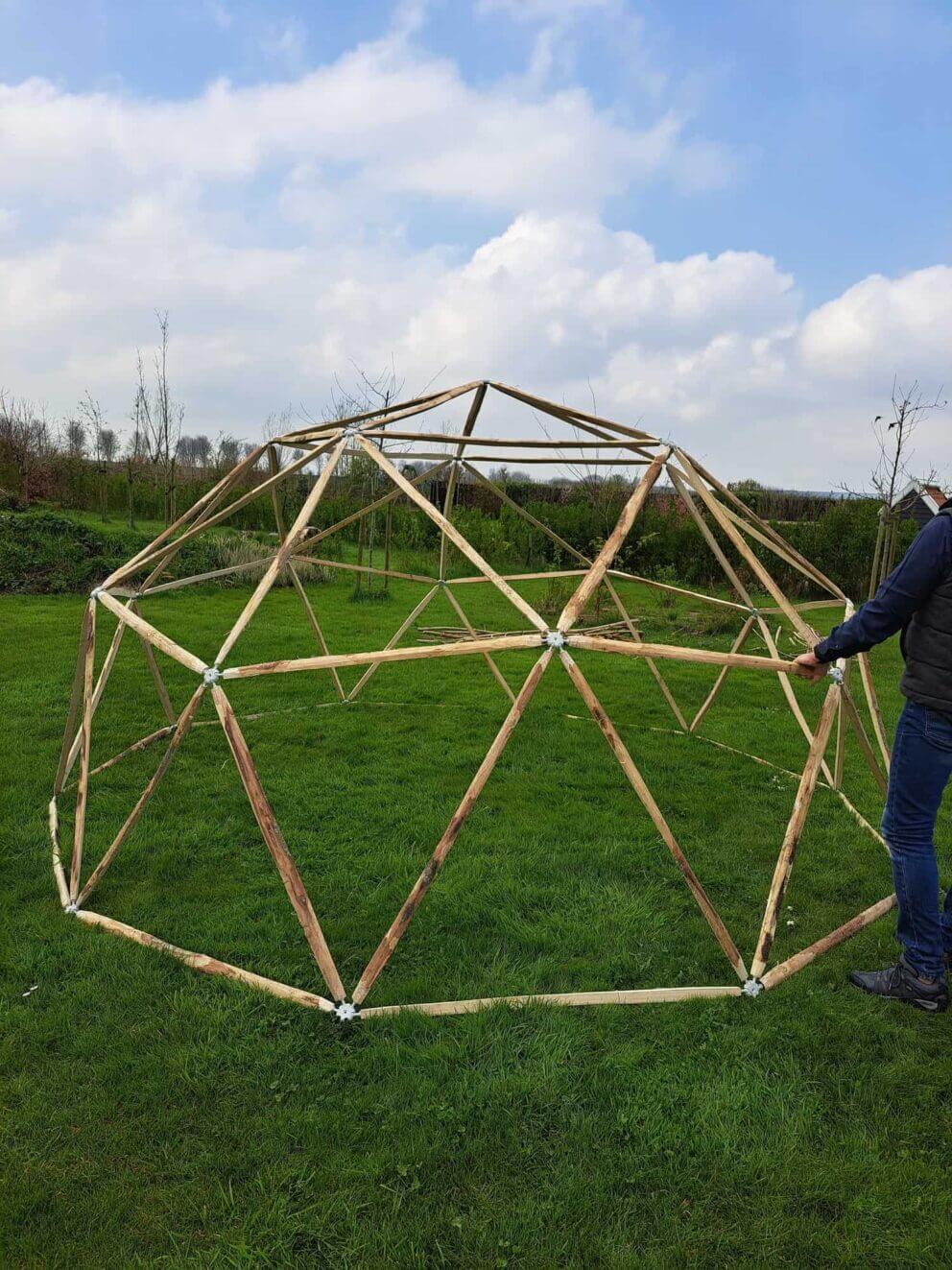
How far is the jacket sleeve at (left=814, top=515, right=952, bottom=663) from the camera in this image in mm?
3293

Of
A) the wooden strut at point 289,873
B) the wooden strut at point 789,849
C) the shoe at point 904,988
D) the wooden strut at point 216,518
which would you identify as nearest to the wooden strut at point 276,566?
the wooden strut at point 216,518

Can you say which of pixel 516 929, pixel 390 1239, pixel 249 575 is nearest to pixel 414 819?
pixel 516 929

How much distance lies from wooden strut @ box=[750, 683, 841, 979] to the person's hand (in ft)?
0.70

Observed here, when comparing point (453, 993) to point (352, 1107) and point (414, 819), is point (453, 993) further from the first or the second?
point (414, 819)

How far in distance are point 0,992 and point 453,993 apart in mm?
2168

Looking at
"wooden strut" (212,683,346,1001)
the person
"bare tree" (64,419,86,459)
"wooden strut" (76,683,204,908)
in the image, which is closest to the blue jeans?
the person

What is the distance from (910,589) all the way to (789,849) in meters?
1.43

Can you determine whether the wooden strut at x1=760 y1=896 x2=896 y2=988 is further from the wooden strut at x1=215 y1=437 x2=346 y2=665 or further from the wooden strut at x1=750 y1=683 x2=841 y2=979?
the wooden strut at x1=215 y1=437 x2=346 y2=665

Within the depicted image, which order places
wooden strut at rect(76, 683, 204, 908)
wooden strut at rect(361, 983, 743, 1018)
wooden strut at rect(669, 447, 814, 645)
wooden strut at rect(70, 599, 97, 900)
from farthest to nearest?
1. wooden strut at rect(669, 447, 814, 645)
2. wooden strut at rect(70, 599, 97, 900)
3. wooden strut at rect(76, 683, 204, 908)
4. wooden strut at rect(361, 983, 743, 1018)

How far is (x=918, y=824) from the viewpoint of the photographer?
A: 11.7ft

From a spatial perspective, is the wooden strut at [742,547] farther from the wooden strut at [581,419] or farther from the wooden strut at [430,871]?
the wooden strut at [430,871]

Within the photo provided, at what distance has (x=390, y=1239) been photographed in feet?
8.30

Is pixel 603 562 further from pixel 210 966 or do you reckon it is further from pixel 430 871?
pixel 210 966

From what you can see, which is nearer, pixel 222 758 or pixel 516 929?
pixel 516 929
